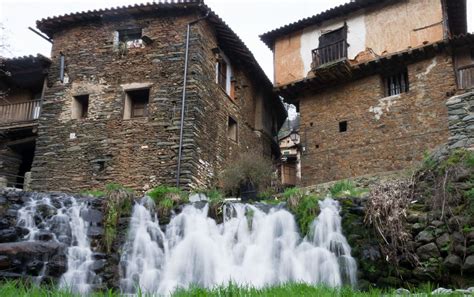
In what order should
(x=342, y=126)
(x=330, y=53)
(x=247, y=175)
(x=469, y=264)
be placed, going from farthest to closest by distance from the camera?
(x=330, y=53)
(x=342, y=126)
(x=247, y=175)
(x=469, y=264)

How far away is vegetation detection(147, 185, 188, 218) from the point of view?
9812 millimetres

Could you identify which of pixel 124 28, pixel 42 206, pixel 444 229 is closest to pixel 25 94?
pixel 124 28

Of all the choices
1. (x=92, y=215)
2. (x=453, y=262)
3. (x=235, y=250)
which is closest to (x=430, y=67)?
(x=453, y=262)

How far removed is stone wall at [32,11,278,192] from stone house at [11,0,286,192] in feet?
0.11

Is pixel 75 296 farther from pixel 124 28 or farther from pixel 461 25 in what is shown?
pixel 461 25

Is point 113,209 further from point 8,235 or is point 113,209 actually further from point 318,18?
point 318,18

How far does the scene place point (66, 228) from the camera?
30.0ft

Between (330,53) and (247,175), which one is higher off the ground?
(330,53)

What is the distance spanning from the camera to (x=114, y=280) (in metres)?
8.30

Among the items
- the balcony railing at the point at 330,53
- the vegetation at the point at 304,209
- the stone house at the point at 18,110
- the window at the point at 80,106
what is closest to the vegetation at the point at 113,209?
the vegetation at the point at 304,209

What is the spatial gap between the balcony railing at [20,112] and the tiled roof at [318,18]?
942 cm

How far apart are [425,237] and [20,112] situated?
51.3 feet

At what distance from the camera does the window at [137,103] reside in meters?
15.0

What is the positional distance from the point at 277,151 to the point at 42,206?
1446 cm
